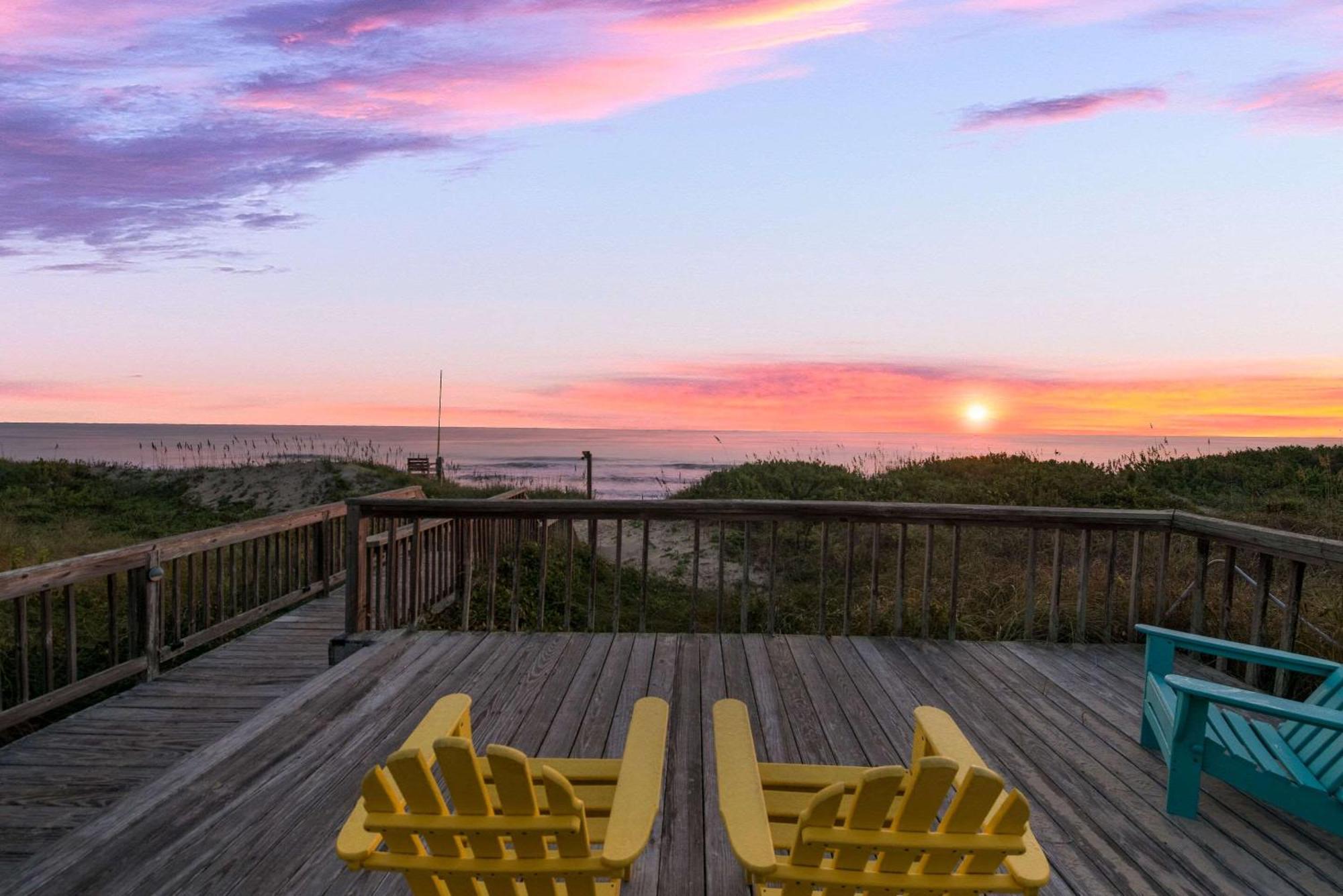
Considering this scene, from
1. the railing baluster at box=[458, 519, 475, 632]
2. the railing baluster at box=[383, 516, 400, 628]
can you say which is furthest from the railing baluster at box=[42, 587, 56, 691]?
the railing baluster at box=[458, 519, 475, 632]

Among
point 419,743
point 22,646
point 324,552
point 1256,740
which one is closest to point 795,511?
point 1256,740

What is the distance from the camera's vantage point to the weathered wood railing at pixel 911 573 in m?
4.70

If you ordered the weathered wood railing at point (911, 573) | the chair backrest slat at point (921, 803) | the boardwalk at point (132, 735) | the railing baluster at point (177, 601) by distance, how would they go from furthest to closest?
the railing baluster at point (177, 601)
the weathered wood railing at point (911, 573)
the boardwalk at point (132, 735)
the chair backrest slat at point (921, 803)

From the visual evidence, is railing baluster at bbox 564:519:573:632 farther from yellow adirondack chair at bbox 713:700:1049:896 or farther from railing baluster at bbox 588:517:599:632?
yellow adirondack chair at bbox 713:700:1049:896

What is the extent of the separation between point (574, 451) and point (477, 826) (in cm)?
5764

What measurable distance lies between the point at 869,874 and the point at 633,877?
98 cm

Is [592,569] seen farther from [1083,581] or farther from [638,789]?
[638,789]

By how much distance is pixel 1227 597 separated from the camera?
15.1ft

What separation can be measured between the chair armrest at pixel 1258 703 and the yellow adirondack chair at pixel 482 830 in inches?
79.3

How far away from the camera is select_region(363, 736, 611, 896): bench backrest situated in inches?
56.3

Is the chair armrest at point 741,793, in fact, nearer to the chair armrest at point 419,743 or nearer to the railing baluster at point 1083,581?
the chair armrest at point 419,743

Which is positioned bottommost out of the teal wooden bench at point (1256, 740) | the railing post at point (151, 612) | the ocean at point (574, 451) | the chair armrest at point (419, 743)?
the ocean at point (574, 451)

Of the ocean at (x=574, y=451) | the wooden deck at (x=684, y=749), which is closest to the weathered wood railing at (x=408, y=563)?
the wooden deck at (x=684, y=749)

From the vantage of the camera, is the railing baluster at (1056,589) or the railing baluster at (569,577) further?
the railing baluster at (569,577)
